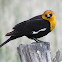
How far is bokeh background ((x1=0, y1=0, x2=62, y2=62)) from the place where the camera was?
6031mm

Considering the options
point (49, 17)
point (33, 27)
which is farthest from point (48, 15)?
point (33, 27)

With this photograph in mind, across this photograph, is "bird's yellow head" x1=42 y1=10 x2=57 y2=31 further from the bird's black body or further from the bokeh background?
the bokeh background

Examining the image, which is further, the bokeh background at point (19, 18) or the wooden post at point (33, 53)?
the bokeh background at point (19, 18)

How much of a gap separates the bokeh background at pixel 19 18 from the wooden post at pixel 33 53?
150cm

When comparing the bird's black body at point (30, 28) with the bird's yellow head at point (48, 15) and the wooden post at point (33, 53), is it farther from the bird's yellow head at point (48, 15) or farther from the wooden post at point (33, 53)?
the wooden post at point (33, 53)

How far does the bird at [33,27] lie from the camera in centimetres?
484

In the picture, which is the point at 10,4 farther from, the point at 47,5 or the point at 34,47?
the point at 34,47

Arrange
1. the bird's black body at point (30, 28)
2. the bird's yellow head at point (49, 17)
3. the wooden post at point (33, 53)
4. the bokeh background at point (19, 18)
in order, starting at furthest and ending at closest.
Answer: the bokeh background at point (19, 18) → the bird's yellow head at point (49, 17) → the bird's black body at point (30, 28) → the wooden post at point (33, 53)

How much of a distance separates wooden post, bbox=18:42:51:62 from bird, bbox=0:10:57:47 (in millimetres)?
690

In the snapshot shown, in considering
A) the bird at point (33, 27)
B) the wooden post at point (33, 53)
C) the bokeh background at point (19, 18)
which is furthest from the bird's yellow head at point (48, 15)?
the wooden post at point (33, 53)

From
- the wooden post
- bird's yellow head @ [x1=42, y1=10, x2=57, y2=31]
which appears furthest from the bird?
the wooden post

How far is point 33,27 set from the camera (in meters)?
4.90

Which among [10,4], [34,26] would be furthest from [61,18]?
[34,26]

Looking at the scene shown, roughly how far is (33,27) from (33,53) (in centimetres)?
89
